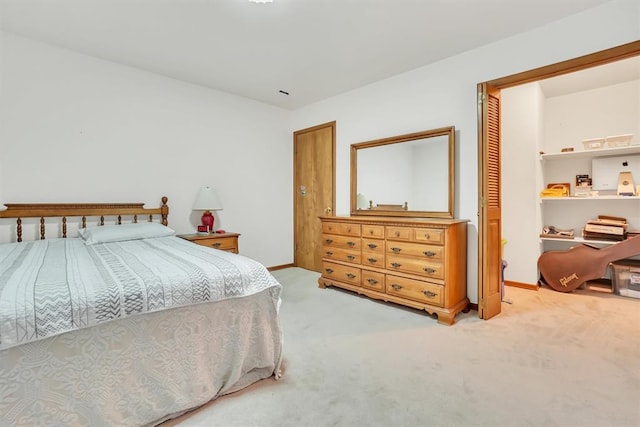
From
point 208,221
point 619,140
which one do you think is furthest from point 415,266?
point 619,140

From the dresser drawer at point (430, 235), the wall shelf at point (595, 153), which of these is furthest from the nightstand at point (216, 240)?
the wall shelf at point (595, 153)

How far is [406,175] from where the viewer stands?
135 inches

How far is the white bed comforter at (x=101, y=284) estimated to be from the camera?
1.18 m

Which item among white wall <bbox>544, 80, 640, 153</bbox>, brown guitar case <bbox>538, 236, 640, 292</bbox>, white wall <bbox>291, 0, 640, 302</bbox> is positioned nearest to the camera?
white wall <bbox>291, 0, 640, 302</bbox>

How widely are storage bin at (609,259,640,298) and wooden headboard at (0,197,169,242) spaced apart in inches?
207

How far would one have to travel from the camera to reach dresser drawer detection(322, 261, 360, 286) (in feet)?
Result: 11.3

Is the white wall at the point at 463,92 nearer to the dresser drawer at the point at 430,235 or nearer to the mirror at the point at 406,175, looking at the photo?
the mirror at the point at 406,175

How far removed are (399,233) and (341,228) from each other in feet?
2.60

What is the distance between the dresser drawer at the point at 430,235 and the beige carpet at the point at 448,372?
724 mm

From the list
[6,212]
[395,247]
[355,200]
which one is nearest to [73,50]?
[6,212]

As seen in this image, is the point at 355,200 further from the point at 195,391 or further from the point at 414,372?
the point at 195,391

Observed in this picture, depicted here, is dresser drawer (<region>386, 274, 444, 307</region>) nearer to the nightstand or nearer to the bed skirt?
the bed skirt

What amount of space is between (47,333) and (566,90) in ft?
18.3

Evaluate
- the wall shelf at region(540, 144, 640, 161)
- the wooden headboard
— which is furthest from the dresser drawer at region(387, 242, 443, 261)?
the wooden headboard
